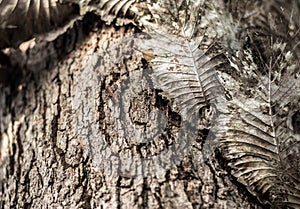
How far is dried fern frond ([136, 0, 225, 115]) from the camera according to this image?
5.10 ft

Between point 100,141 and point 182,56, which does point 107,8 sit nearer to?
point 182,56

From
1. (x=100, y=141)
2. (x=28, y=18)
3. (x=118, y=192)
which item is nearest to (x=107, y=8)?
(x=28, y=18)

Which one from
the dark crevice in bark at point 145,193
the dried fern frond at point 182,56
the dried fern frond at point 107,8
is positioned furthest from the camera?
the dried fern frond at point 107,8

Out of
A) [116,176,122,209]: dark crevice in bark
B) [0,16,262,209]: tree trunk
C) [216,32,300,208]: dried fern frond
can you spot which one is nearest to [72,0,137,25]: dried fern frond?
[0,16,262,209]: tree trunk

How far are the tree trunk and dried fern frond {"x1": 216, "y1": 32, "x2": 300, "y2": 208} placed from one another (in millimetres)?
46

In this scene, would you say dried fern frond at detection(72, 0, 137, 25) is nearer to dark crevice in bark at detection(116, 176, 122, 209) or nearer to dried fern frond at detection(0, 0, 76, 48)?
dried fern frond at detection(0, 0, 76, 48)

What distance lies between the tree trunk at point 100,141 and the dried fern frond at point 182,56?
0.04 metres

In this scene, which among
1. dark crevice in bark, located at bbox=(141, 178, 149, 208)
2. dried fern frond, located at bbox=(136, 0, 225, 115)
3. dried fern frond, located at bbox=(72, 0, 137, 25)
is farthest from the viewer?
dried fern frond, located at bbox=(72, 0, 137, 25)

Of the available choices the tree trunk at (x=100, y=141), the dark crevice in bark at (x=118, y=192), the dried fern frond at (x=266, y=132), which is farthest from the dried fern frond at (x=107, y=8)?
the dark crevice in bark at (x=118, y=192)

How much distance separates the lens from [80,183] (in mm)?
1511

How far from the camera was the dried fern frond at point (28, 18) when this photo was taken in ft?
5.78

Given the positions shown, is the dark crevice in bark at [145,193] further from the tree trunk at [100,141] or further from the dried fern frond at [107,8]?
the dried fern frond at [107,8]

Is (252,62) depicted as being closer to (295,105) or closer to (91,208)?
(295,105)

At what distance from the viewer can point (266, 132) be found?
5.02 ft
